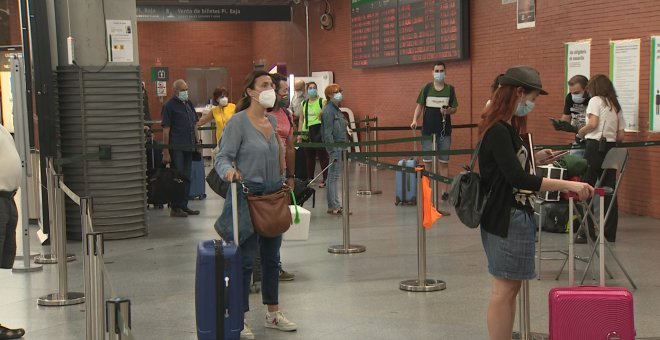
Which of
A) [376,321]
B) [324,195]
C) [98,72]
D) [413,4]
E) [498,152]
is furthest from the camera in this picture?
[413,4]

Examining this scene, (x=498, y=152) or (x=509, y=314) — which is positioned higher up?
(x=498, y=152)

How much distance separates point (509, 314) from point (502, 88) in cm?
116

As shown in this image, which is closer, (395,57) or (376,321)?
(376,321)

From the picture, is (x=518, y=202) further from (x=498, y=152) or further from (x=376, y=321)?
(x=376, y=321)

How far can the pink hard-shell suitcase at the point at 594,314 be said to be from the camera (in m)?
4.57

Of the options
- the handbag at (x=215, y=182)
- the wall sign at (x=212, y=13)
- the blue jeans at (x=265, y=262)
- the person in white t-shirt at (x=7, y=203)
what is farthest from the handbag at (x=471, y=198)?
the wall sign at (x=212, y=13)

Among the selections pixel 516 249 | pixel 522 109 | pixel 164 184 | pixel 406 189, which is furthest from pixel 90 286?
pixel 406 189

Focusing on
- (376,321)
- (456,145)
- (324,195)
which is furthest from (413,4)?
(376,321)

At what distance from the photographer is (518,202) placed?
4.70 metres

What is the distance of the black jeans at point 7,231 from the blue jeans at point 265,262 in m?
1.65

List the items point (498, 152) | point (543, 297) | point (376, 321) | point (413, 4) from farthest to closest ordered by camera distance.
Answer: point (413, 4)
point (543, 297)
point (376, 321)
point (498, 152)

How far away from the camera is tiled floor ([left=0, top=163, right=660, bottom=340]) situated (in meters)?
6.22

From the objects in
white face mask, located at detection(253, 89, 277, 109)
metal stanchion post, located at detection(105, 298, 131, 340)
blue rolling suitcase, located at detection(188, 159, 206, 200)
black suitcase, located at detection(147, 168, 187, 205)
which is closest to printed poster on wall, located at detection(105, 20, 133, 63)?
black suitcase, located at detection(147, 168, 187, 205)

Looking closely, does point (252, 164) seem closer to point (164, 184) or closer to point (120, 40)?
point (120, 40)
